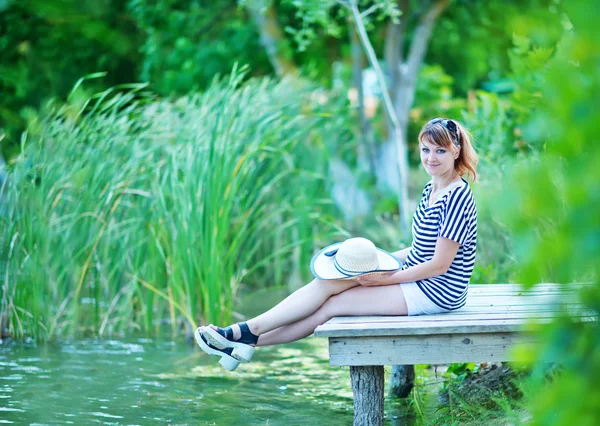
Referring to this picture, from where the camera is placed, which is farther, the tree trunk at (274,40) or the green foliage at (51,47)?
the green foliage at (51,47)

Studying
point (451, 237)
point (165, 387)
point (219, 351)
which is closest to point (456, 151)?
point (451, 237)

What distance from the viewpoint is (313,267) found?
3980 mm

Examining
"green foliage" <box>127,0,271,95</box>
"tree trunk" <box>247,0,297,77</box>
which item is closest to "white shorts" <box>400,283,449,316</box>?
"tree trunk" <box>247,0,297,77</box>

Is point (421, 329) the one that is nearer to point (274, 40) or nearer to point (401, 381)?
point (401, 381)

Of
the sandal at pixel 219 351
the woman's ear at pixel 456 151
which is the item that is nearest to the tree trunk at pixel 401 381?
the sandal at pixel 219 351

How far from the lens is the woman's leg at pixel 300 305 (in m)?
3.94

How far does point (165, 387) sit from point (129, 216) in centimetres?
171

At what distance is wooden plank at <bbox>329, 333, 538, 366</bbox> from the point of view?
354 centimetres

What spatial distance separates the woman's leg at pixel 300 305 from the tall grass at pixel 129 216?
5.18 feet

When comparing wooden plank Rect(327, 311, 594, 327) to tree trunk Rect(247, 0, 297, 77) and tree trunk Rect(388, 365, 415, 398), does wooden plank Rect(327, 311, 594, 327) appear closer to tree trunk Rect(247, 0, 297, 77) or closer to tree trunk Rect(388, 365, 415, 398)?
tree trunk Rect(388, 365, 415, 398)

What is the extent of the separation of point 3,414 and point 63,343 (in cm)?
172

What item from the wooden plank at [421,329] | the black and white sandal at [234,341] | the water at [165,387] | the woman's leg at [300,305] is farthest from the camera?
the water at [165,387]

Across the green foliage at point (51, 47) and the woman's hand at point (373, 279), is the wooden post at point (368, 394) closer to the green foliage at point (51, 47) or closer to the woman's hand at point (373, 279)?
the woman's hand at point (373, 279)

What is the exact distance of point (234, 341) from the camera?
4.09 metres
